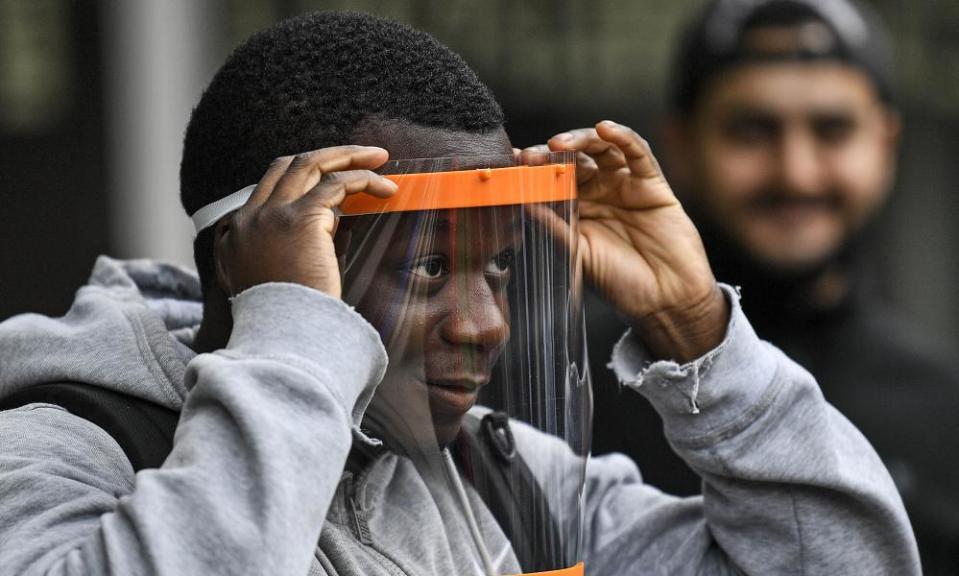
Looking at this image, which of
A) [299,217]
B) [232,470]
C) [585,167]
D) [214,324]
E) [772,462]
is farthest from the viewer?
[585,167]

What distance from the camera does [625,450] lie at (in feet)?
11.9

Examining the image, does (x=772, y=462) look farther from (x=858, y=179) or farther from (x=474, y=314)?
(x=858, y=179)

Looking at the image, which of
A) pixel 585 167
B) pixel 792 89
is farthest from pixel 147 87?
pixel 585 167

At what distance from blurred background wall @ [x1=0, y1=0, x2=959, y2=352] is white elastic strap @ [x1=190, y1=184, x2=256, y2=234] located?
11.1 ft

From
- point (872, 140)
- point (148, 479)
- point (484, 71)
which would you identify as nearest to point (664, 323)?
point (148, 479)

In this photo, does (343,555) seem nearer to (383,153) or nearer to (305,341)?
(305,341)

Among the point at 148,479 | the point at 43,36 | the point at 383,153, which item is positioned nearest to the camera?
the point at 148,479

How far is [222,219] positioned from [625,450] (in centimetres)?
201

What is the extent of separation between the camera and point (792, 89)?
373 centimetres

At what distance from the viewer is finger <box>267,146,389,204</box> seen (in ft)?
5.47

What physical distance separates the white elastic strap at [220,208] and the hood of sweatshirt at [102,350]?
162 millimetres

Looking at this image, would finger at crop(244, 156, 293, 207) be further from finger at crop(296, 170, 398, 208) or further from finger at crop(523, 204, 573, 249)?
finger at crop(523, 204, 573, 249)

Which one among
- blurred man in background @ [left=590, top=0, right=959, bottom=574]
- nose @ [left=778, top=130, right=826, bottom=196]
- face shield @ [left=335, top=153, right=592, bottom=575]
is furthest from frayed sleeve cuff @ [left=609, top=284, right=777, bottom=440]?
nose @ [left=778, top=130, right=826, bottom=196]

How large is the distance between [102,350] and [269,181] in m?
0.36
